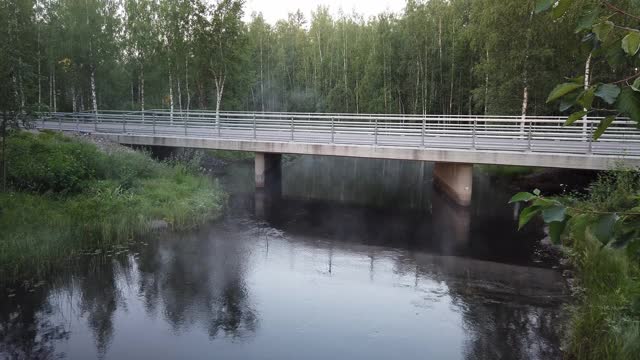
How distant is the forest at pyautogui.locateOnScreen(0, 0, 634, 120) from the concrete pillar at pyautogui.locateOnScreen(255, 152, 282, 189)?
955 cm

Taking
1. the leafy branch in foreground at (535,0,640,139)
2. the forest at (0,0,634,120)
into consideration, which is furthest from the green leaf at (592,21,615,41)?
the forest at (0,0,634,120)

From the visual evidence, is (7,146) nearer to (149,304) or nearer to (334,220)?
(149,304)

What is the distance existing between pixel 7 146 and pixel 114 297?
8.50 meters

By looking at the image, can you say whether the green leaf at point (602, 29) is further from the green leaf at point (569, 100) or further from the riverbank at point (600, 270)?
the riverbank at point (600, 270)

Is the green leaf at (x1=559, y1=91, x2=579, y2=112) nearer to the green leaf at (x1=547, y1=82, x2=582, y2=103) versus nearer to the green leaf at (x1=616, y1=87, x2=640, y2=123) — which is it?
the green leaf at (x1=547, y1=82, x2=582, y2=103)

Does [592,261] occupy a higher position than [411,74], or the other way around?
[411,74]

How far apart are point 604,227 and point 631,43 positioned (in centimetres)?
79

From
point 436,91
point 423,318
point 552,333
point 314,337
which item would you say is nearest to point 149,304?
point 314,337

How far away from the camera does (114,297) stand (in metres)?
10.3

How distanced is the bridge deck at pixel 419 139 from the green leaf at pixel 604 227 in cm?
1296

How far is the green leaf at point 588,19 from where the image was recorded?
2.13 metres

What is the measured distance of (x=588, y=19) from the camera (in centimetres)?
216

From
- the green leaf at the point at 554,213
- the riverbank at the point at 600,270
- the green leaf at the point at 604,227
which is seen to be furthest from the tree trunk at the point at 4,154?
the green leaf at the point at 604,227

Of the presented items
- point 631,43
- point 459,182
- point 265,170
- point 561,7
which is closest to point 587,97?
point 631,43
